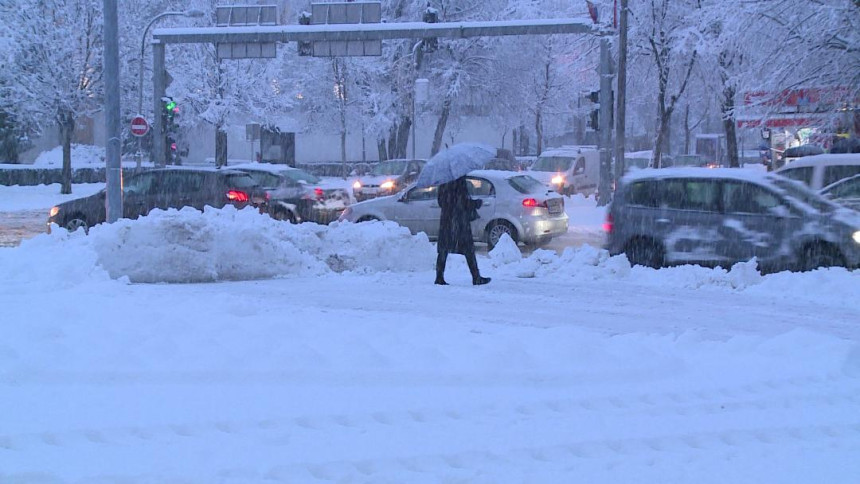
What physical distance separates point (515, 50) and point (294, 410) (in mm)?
36736

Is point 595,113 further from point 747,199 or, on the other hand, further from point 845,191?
point 747,199

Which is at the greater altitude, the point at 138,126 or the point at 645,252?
the point at 138,126

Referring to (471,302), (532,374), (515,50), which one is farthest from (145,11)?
(532,374)

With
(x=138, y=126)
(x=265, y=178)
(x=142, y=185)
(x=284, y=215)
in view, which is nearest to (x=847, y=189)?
(x=284, y=215)

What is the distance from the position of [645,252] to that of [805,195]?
2.17 m

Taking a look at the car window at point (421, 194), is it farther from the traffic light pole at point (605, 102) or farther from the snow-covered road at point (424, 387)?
the traffic light pole at point (605, 102)

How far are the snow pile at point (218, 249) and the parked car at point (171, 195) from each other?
12.7 feet

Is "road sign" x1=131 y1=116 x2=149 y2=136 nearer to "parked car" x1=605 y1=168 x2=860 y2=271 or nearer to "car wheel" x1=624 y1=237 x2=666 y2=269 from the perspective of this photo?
"parked car" x1=605 y1=168 x2=860 y2=271

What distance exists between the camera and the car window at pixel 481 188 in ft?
52.1

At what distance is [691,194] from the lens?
39.9 ft

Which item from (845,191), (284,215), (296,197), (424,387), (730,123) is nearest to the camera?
(424,387)

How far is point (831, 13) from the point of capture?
68.5ft

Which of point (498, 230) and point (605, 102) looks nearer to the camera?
point (498, 230)

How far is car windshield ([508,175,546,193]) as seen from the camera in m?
15.9
